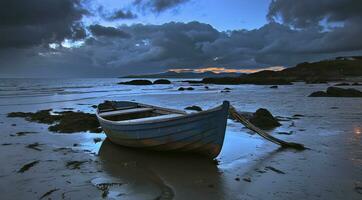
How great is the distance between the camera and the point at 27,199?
574 centimetres

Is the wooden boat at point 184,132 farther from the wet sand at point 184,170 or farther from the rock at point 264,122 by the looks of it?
the rock at point 264,122

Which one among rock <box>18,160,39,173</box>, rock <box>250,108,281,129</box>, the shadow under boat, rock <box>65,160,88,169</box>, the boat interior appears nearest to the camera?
the shadow under boat

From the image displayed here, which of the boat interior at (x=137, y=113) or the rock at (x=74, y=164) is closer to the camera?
the rock at (x=74, y=164)

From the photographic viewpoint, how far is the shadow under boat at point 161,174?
6012 millimetres

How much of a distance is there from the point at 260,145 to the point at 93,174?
4.98 metres

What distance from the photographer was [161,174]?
23.7 ft

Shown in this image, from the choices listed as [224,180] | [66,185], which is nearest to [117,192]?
[66,185]

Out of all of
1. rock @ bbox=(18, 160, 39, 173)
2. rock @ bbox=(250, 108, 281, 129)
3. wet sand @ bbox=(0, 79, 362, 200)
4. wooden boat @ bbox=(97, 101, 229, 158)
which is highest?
wooden boat @ bbox=(97, 101, 229, 158)

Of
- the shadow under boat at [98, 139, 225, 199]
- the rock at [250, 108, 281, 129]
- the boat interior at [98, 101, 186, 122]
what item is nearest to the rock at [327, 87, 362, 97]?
the rock at [250, 108, 281, 129]

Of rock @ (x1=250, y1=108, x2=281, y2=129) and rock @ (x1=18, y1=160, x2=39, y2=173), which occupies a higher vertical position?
rock @ (x1=250, y1=108, x2=281, y2=129)

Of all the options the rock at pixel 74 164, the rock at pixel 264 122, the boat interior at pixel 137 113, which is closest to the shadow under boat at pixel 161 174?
the rock at pixel 74 164

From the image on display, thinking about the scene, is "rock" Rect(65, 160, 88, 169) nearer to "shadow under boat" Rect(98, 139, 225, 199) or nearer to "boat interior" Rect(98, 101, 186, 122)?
"shadow under boat" Rect(98, 139, 225, 199)

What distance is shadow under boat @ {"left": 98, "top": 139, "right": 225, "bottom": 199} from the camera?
237 inches

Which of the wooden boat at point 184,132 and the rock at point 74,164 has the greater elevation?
the wooden boat at point 184,132
